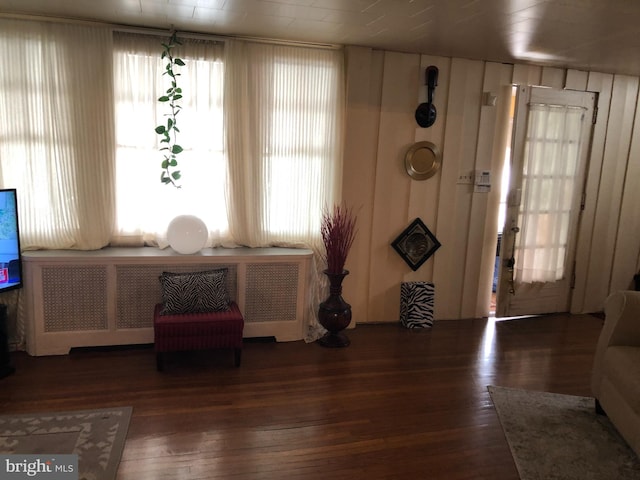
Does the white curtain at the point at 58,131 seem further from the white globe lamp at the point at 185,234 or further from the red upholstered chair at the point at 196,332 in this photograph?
the red upholstered chair at the point at 196,332

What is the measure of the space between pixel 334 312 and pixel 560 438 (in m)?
1.79

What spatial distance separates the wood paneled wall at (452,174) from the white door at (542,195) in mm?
125

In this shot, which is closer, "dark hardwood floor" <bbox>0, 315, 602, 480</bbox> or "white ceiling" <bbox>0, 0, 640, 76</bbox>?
"dark hardwood floor" <bbox>0, 315, 602, 480</bbox>

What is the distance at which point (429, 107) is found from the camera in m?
4.36

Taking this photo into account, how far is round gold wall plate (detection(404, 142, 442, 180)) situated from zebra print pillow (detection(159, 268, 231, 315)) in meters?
1.97

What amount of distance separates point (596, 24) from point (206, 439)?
137 inches

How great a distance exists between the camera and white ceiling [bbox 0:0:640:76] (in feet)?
9.71

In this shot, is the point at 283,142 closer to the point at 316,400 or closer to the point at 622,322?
the point at 316,400

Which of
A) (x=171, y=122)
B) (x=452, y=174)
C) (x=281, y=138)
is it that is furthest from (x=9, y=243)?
(x=452, y=174)

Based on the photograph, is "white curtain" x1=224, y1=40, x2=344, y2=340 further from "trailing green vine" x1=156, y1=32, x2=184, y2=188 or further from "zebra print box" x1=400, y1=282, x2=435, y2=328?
"zebra print box" x1=400, y1=282, x2=435, y2=328

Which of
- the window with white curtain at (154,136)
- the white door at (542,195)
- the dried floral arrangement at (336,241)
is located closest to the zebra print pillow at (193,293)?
the window with white curtain at (154,136)

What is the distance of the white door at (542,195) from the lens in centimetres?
469

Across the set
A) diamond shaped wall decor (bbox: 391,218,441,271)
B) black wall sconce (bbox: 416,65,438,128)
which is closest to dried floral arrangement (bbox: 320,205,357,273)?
diamond shaped wall decor (bbox: 391,218,441,271)
